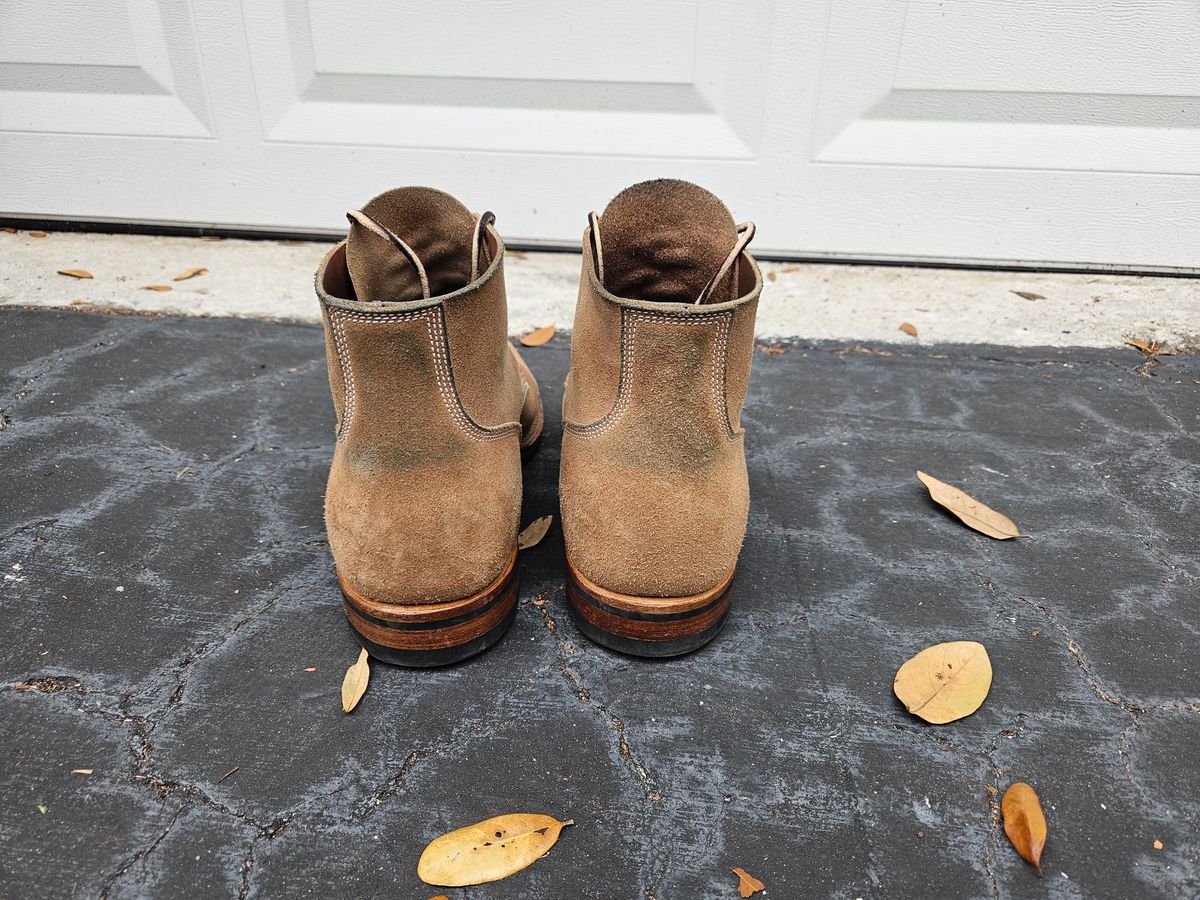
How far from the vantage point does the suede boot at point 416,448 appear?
0.98 metres

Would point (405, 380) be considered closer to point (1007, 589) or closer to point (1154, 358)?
point (1007, 589)

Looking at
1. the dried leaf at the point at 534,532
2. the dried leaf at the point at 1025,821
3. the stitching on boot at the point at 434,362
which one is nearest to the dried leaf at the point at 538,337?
the dried leaf at the point at 534,532

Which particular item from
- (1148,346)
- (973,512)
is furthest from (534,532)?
(1148,346)

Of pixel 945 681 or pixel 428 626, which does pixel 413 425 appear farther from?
pixel 945 681

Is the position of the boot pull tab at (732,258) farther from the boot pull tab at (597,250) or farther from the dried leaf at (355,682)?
the dried leaf at (355,682)

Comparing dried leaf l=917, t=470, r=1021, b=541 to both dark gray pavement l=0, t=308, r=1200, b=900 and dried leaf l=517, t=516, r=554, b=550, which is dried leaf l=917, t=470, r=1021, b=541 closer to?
dark gray pavement l=0, t=308, r=1200, b=900

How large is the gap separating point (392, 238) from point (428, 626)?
0.52m

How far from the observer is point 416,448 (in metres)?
1.03

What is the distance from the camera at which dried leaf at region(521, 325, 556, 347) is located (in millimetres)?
2047

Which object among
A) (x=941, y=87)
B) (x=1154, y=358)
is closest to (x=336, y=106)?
(x=941, y=87)

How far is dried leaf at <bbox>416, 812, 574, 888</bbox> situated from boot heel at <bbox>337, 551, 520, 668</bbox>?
0.25 meters

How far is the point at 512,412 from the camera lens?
4.10ft

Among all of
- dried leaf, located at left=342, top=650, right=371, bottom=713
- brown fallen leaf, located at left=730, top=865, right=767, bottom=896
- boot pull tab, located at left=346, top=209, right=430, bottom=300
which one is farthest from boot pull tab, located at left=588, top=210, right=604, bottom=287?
brown fallen leaf, located at left=730, top=865, right=767, bottom=896

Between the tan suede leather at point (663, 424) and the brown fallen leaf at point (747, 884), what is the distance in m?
0.34
